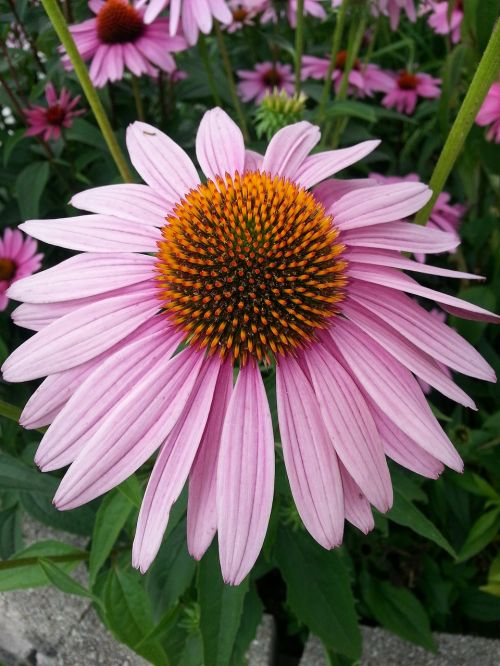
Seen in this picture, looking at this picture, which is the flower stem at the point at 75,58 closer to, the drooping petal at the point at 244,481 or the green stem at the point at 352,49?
the drooping petal at the point at 244,481

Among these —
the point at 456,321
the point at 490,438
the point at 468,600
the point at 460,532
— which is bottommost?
the point at 468,600

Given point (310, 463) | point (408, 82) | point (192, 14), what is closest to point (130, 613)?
point (310, 463)

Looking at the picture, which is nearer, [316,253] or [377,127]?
[316,253]

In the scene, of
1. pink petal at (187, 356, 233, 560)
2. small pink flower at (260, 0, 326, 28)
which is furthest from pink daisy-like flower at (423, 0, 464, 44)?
pink petal at (187, 356, 233, 560)

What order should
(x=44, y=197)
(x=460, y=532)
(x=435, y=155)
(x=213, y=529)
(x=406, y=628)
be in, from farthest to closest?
(x=435, y=155) → (x=44, y=197) → (x=460, y=532) → (x=406, y=628) → (x=213, y=529)

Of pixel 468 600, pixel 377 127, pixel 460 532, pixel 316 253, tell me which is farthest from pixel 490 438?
pixel 377 127

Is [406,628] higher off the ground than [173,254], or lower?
lower

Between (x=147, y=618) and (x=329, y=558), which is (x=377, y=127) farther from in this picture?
(x=147, y=618)

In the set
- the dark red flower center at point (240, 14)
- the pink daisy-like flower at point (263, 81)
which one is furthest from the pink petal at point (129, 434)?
the dark red flower center at point (240, 14)
